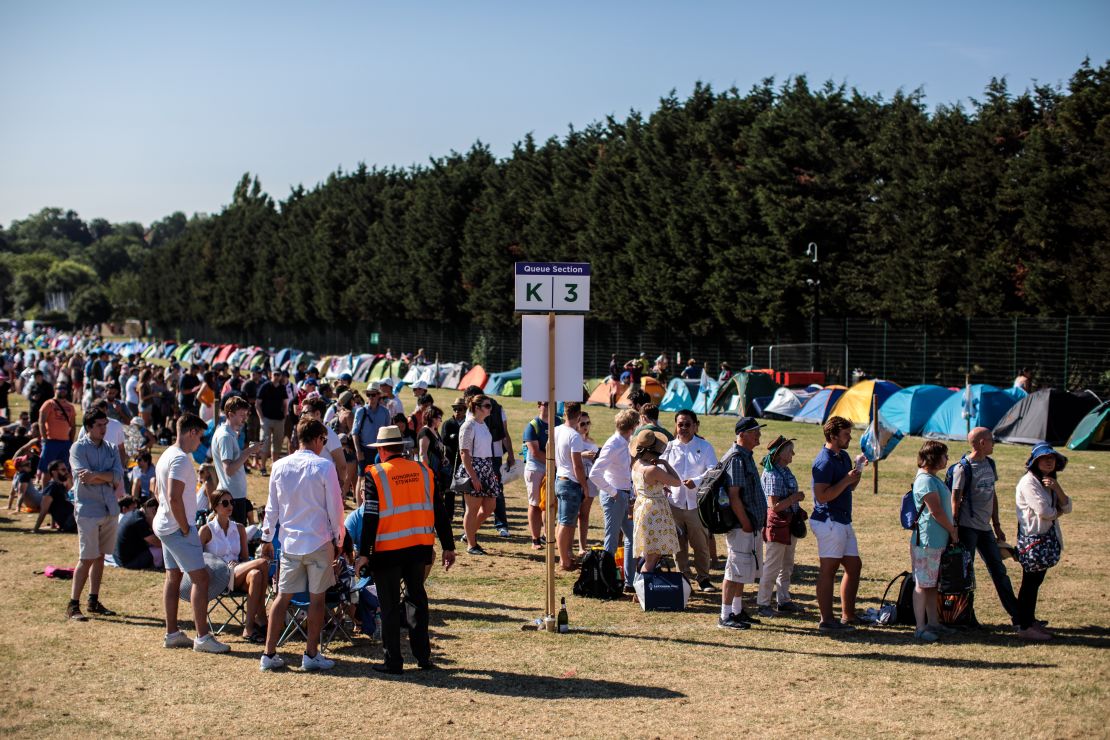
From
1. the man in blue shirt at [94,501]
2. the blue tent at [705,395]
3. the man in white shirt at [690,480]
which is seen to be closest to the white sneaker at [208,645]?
the man in blue shirt at [94,501]

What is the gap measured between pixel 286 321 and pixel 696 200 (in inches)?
1616

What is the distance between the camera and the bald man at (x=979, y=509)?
954 centimetres

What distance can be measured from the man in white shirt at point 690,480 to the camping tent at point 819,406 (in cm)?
1792

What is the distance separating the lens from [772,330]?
133ft

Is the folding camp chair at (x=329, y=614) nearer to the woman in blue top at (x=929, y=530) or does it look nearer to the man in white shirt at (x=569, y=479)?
the man in white shirt at (x=569, y=479)

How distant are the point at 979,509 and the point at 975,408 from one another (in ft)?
53.9

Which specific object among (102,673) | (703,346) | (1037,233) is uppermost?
(1037,233)

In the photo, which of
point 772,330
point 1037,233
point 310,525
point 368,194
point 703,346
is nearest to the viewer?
point 310,525

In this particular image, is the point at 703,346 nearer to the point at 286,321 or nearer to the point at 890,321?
the point at 890,321

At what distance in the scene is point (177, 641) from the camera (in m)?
9.36

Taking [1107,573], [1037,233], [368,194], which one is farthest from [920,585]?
[368,194]

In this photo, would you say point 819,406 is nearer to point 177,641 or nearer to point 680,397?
point 680,397

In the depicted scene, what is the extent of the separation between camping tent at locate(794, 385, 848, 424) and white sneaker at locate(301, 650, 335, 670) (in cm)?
2169

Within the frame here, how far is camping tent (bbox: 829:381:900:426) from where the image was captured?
26625 mm
